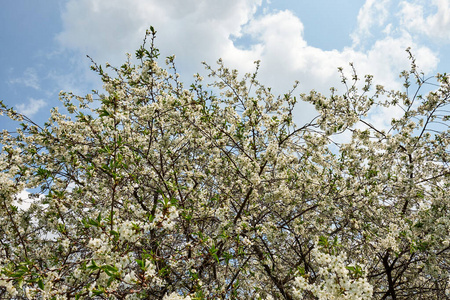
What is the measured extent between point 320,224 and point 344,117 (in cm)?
275

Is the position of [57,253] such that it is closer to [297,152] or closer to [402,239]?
[297,152]

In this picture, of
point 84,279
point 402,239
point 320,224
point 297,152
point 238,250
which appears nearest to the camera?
point 84,279

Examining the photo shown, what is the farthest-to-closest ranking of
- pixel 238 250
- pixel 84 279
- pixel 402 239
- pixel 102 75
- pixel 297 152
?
pixel 102 75 < pixel 297 152 < pixel 402 239 < pixel 238 250 < pixel 84 279

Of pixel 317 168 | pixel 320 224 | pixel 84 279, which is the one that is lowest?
pixel 84 279

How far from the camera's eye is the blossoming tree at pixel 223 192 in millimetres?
4250

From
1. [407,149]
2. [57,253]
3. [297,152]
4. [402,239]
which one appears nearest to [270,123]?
[297,152]

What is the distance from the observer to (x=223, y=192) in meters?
5.20

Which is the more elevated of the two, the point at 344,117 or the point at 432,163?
the point at 344,117

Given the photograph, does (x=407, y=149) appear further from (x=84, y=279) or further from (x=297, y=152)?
(x=84, y=279)

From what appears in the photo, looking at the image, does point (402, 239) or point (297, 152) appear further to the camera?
point (297, 152)

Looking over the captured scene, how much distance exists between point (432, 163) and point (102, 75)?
8.77 metres

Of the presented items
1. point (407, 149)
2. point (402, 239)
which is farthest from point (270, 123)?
point (407, 149)

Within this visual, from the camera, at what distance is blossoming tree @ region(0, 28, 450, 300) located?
425 cm

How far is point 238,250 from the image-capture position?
4.25 metres
